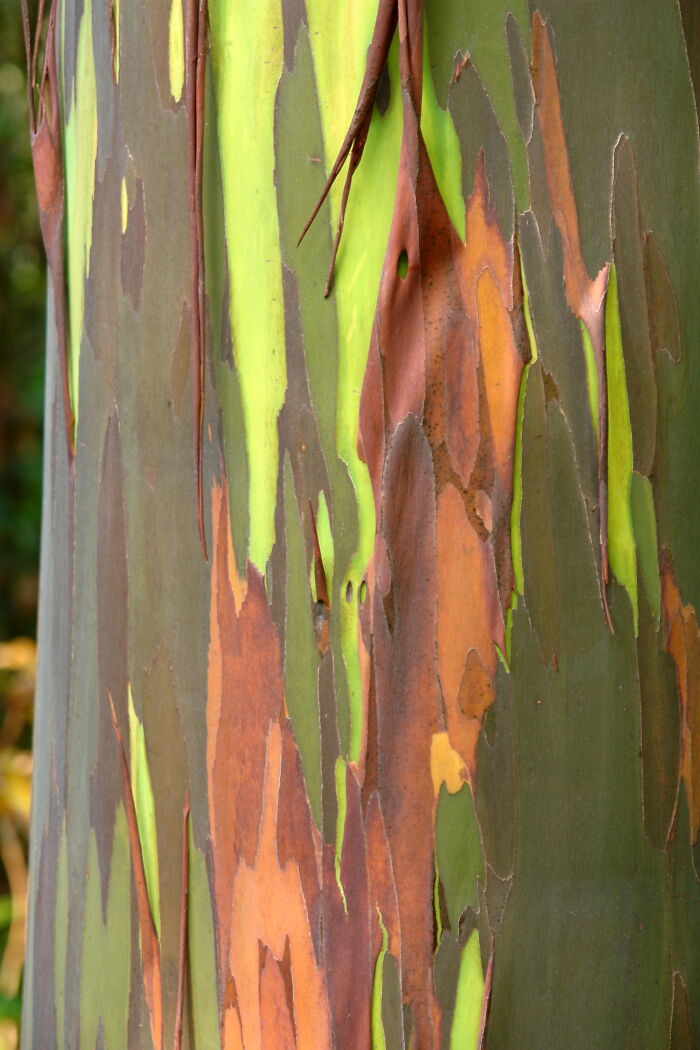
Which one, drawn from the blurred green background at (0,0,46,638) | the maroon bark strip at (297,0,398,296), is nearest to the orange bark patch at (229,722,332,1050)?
the maroon bark strip at (297,0,398,296)

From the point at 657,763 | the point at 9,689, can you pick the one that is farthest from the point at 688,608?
the point at 9,689

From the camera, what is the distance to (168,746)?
1.49 ft

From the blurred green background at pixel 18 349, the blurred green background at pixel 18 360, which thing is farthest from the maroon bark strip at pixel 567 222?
the blurred green background at pixel 18 349

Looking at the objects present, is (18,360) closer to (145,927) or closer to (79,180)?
(79,180)

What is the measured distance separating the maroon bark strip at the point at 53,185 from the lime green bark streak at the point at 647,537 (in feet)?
0.93

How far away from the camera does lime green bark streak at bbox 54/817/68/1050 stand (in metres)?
0.54

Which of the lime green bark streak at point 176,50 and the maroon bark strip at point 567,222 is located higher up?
the lime green bark streak at point 176,50

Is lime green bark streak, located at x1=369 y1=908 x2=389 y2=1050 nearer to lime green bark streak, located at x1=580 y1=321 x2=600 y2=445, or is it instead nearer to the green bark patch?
the green bark patch

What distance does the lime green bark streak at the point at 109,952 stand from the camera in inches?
19.0

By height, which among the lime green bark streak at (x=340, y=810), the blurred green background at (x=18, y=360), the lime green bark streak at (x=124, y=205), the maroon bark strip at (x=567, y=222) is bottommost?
the lime green bark streak at (x=340, y=810)

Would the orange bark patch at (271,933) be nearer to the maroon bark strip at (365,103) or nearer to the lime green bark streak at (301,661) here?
the lime green bark streak at (301,661)

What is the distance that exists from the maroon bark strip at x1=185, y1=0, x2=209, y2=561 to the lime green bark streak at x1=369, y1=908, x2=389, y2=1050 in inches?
7.4

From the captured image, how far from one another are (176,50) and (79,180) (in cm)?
10

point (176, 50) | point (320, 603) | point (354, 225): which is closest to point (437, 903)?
point (320, 603)
